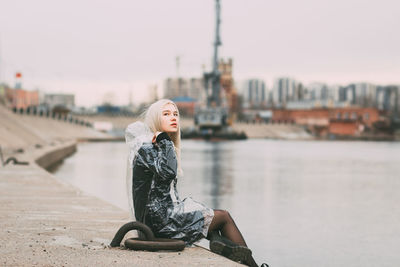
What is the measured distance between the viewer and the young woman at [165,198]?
6.05 m

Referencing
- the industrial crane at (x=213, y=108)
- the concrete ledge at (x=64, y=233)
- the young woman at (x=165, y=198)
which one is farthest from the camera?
the industrial crane at (x=213, y=108)

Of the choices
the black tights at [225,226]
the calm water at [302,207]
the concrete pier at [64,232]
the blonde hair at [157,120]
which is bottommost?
the calm water at [302,207]

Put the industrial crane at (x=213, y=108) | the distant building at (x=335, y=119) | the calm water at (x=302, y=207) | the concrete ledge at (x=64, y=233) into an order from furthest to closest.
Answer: the distant building at (x=335, y=119)
the industrial crane at (x=213, y=108)
the calm water at (x=302, y=207)
the concrete ledge at (x=64, y=233)

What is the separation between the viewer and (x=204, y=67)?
168 m

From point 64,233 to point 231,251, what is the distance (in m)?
2.25

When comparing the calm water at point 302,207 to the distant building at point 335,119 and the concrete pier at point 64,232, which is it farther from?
the distant building at point 335,119

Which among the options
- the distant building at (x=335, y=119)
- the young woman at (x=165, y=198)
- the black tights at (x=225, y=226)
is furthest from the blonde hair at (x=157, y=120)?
the distant building at (x=335, y=119)

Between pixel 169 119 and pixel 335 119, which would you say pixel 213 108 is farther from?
pixel 169 119

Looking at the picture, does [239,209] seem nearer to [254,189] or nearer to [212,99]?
[254,189]

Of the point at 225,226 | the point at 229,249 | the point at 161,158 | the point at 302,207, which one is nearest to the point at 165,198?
the point at 161,158

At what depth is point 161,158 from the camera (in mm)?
5953

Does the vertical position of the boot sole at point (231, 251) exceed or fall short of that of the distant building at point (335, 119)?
it exceeds it

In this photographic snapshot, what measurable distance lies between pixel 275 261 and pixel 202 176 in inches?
732

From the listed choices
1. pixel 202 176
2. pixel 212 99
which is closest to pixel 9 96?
pixel 212 99
